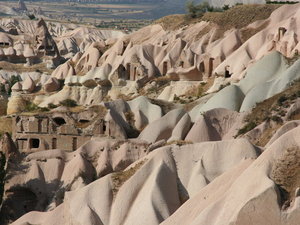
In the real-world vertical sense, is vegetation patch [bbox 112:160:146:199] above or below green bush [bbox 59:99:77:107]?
above

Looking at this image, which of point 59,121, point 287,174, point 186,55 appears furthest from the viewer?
point 186,55

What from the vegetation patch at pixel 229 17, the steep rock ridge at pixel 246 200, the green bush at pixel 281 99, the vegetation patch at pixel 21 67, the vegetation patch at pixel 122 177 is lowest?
the vegetation patch at pixel 21 67

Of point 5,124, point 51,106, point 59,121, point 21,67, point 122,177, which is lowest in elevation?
point 21,67

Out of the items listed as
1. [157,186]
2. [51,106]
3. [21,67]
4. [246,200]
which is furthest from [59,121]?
[21,67]

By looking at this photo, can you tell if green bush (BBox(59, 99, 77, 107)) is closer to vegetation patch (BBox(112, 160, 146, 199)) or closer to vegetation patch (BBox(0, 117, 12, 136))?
vegetation patch (BBox(0, 117, 12, 136))

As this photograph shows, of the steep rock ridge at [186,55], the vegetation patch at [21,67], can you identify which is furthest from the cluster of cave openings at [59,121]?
the vegetation patch at [21,67]

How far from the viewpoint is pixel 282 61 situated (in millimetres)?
46156

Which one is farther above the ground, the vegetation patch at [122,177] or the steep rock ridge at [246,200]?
the steep rock ridge at [246,200]

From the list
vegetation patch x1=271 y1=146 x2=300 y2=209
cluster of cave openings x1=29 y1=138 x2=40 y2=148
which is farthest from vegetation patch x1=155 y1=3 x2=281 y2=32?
vegetation patch x1=271 y1=146 x2=300 y2=209

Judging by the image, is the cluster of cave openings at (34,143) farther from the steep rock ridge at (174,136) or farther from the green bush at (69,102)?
→ the green bush at (69,102)

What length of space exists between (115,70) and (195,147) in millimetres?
28278

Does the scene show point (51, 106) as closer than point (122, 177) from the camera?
No

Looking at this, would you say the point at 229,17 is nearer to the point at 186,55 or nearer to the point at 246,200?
the point at 186,55

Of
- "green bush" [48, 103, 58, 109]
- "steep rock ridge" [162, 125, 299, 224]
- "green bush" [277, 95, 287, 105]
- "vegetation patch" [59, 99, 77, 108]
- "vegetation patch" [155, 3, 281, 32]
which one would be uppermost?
"steep rock ridge" [162, 125, 299, 224]
